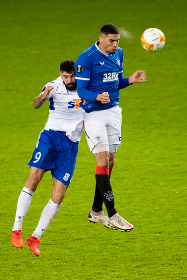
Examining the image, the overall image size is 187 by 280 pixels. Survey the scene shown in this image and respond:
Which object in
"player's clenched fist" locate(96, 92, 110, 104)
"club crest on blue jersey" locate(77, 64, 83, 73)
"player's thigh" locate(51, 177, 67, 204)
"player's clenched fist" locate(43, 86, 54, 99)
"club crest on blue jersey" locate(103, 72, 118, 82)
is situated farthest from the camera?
"player's thigh" locate(51, 177, 67, 204)

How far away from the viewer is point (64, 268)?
7684 mm

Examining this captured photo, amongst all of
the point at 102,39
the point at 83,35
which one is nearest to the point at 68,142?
the point at 102,39

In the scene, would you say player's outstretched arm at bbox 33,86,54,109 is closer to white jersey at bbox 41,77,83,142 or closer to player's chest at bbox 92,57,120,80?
white jersey at bbox 41,77,83,142

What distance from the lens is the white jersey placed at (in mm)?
6535

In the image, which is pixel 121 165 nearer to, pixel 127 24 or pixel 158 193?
pixel 158 193

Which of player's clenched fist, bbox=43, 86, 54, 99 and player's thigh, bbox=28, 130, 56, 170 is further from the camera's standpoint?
player's thigh, bbox=28, 130, 56, 170

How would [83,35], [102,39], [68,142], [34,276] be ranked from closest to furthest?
[102,39]
[68,142]
[34,276]
[83,35]

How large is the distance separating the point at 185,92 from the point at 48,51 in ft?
17.8

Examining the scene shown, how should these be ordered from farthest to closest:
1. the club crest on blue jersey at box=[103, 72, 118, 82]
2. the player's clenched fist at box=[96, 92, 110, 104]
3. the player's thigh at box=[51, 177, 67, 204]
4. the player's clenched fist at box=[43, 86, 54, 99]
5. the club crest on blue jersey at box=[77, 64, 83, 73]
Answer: the player's thigh at box=[51, 177, 67, 204] < the player's clenched fist at box=[43, 86, 54, 99] < the club crest on blue jersey at box=[103, 72, 118, 82] < the club crest on blue jersey at box=[77, 64, 83, 73] < the player's clenched fist at box=[96, 92, 110, 104]

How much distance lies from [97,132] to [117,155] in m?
6.44

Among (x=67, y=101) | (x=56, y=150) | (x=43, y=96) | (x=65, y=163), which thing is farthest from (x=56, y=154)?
(x=43, y=96)

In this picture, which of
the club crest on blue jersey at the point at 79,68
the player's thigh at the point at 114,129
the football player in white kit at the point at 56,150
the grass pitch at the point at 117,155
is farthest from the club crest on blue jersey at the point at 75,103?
the grass pitch at the point at 117,155

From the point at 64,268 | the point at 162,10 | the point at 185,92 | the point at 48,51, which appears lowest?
the point at 64,268

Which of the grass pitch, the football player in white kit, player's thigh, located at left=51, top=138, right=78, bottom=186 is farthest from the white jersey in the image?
the grass pitch
